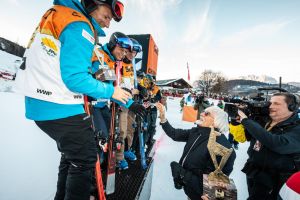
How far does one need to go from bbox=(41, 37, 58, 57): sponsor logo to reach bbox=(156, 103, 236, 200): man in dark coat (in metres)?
1.42

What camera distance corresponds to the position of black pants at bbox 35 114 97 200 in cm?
123

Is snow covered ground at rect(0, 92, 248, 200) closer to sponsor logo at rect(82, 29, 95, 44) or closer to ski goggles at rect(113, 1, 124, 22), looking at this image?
sponsor logo at rect(82, 29, 95, 44)

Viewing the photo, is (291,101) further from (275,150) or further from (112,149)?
(112,149)

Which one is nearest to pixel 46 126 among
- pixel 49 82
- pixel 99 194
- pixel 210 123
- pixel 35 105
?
pixel 35 105

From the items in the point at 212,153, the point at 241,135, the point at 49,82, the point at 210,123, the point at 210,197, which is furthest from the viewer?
the point at 241,135

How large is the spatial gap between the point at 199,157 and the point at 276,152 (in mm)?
863

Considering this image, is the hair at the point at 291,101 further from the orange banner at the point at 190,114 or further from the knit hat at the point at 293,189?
the orange banner at the point at 190,114

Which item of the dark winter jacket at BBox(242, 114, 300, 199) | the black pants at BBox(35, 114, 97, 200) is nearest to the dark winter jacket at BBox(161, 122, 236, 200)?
the dark winter jacket at BBox(242, 114, 300, 199)

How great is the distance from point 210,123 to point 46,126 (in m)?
1.72

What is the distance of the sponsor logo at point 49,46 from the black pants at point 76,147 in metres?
0.41

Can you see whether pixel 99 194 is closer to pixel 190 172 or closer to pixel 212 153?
pixel 190 172

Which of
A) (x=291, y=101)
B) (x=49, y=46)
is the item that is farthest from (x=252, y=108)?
(x=49, y=46)

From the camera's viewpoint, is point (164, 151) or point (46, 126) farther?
point (164, 151)

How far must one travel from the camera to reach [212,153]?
78.8 inches
